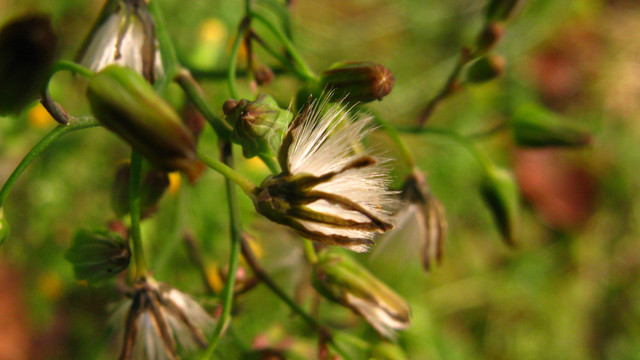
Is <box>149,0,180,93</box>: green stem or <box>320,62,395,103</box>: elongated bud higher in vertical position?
<box>149,0,180,93</box>: green stem

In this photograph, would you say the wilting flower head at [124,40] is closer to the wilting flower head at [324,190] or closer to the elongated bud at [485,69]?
the wilting flower head at [324,190]

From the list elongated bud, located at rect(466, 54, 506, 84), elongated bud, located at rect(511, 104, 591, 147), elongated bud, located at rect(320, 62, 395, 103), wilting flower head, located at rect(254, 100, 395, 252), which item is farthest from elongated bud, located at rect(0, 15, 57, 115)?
elongated bud, located at rect(511, 104, 591, 147)

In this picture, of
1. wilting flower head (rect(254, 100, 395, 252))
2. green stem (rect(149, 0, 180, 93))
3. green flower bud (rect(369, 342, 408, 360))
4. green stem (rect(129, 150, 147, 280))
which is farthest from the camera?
green flower bud (rect(369, 342, 408, 360))

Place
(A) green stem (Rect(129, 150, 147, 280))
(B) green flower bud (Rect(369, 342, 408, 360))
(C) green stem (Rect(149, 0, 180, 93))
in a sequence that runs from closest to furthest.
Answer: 1. (A) green stem (Rect(129, 150, 147, 280))
2. (C) green stem (Rect(149, 0, 180, 93))
3. (B) green flower bud (Rect(369, 342, 408, 360))

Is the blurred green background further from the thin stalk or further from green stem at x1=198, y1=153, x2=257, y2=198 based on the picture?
green stem at x1=198, y1=153, x2=257, y2=198

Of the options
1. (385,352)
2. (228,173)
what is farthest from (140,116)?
(385,352)

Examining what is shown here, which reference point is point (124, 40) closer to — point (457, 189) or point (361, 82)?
point (361, 82)

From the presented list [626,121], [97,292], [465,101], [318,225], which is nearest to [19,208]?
[97,292]
